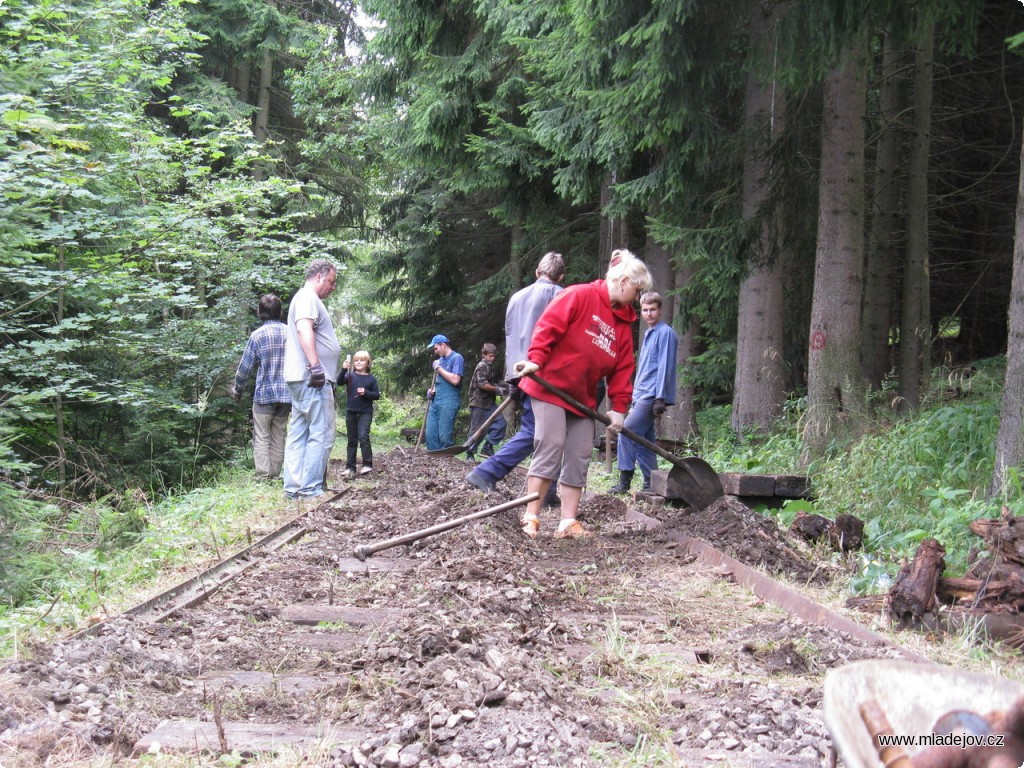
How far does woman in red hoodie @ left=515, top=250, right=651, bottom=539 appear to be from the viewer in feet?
22.9

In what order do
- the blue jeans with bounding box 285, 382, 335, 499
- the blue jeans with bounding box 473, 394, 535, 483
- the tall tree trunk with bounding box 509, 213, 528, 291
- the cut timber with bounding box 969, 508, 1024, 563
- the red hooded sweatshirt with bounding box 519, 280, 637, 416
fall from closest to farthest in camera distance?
the cut timber with bounding box 969, 508, 1024, 563, the red hooded sweatshirt with bounding box 519, 280, 637, 416, the blue jeans with bounding box 473, 394, 535, 483, the blue jeans with bounding box 285, 382, 335, 499, the tall tree trunk with bounding box 509, 213, 528, 291

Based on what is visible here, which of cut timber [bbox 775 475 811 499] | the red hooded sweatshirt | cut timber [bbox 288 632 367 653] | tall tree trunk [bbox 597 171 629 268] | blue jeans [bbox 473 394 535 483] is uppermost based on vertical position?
tall tree trunk [bbox 597 171 629 268]

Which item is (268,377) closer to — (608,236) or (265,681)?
(265,681)

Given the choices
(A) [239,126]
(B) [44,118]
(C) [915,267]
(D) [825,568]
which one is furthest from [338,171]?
(D) [825,568]

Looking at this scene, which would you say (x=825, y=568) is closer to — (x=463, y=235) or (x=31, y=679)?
(x=31, y=679)

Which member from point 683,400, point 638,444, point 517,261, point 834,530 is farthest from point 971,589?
point 517,261

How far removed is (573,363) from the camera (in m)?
7.02

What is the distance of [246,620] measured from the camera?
457 centimetres

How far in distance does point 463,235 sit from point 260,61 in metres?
6.64

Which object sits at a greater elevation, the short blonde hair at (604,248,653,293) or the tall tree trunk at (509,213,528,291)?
the tall tree trunk at (509,213,528,291)

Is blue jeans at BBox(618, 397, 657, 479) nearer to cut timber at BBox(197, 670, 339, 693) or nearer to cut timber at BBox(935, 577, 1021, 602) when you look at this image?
cut timber at BBox(935, 577, 1021, 602)

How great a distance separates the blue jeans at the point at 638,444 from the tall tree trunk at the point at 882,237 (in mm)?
5527

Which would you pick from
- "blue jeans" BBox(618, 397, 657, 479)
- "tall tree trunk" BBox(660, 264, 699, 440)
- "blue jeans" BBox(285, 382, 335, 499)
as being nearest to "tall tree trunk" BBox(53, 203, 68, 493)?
"blue jeans" BBox(285, 382, 335, 499)

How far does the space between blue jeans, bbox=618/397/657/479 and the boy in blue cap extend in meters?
5.57
